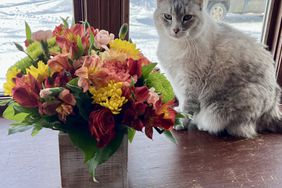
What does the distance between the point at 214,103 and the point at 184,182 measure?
0.37 meters

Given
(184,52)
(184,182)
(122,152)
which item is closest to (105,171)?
(122,152)

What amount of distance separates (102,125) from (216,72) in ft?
2.18

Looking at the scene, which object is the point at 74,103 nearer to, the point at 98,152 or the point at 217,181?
the point at 98,152

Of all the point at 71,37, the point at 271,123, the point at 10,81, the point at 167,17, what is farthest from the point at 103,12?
the point at 271,123

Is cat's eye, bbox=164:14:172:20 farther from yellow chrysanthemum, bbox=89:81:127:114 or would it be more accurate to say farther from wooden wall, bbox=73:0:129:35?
yellow chrysanthemum, bbox=89:81:127:114

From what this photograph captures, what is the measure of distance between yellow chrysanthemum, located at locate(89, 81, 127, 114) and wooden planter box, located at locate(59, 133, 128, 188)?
0.43ft

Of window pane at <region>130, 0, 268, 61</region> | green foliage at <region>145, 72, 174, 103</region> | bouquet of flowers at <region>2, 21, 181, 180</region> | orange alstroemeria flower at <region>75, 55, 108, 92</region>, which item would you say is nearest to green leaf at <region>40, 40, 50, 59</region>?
bouquet of flowers at <region>2, 21, 181, 180</region>

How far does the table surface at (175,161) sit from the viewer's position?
0.87 metres

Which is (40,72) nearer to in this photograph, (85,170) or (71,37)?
(71,37)

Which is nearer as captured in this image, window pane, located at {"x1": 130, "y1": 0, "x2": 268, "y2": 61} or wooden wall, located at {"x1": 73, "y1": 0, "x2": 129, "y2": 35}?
wooden wall, located at {"x1": 73, "y1": 0, "x2": 129, "y2": 35}

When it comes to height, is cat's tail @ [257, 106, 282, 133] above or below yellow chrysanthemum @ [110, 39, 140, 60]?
below

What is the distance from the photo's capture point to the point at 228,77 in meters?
1.13

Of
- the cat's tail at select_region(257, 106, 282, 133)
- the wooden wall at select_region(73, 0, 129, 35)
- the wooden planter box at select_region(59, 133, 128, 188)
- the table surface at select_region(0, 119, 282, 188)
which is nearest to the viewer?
the wooden planter box at select_region(59, 133, 128, 188)

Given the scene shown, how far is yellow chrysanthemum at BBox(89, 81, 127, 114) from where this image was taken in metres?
0.57
